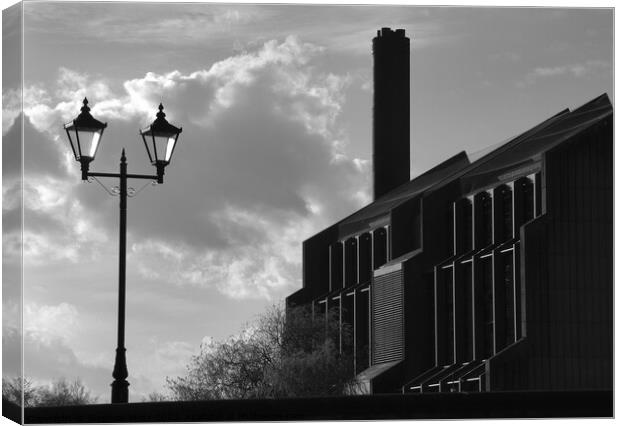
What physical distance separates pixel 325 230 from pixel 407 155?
21.7 feet

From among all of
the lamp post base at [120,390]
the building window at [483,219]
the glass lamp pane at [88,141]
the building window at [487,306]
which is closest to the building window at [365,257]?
the building window at [483,219]

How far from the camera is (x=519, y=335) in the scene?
153 feet

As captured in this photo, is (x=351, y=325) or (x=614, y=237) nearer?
(x=614, y=237)

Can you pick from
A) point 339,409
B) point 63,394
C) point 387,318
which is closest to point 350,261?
point 387,318

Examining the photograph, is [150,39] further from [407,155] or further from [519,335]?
[407,155]

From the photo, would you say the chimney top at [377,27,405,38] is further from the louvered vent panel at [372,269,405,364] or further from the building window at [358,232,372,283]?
the building window at [358,232,372,283]

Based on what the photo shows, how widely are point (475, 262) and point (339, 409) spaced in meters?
29.6

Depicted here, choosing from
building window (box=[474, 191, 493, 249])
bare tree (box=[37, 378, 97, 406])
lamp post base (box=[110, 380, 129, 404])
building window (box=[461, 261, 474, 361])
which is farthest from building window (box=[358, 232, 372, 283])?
lamp post base (box=[110, 380, 129, 404])

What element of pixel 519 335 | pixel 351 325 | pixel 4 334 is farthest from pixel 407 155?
pixel 4 334

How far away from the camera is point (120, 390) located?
20.9 metres

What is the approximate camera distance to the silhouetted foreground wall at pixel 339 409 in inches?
888

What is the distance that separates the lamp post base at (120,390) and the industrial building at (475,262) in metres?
9.59

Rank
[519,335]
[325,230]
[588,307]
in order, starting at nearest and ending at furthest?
[588,307], [519,335], [325,230]

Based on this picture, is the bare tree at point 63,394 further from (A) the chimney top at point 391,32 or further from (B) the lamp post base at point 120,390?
(A) the chimney top at point 391,32
